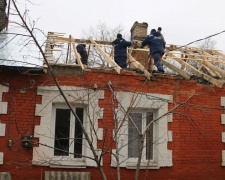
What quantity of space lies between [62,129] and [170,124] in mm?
2844

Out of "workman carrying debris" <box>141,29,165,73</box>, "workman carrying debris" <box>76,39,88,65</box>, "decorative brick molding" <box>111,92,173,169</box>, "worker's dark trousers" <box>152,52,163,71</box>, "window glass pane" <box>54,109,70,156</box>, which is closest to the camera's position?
"window glass pane" <box>54,109,70,156</box>

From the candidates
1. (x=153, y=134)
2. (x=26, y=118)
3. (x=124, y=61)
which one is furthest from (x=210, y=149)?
(x=26, y=118)

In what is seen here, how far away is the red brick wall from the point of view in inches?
284

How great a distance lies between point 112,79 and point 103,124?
3.95ft

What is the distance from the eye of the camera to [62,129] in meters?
7.89

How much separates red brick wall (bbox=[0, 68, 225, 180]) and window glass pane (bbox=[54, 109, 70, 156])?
62 cm

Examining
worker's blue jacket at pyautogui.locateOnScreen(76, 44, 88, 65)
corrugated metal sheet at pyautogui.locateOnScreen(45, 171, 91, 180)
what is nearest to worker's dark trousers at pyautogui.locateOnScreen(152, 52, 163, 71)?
worker's blue jacket at pyautogui.locateOnScreen(76, 44, 88, 65)

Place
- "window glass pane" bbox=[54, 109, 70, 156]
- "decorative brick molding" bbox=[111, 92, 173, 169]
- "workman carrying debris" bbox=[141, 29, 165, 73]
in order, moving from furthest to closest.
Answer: "workman carrying debris" bbox=[141, 29, 165, 73] < "decorative brick molding" bbox=[111, 92, 173, 169] < "window glass pane" bbox=[54, 109, 70, 156]

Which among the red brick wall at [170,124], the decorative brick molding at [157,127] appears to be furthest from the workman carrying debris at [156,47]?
the decorative brick molding at [157,127]

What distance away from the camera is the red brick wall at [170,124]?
721 centimetres

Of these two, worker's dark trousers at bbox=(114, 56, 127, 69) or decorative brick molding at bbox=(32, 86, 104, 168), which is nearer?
decorative brick molding at bbox=(32, 86, 104, 168)

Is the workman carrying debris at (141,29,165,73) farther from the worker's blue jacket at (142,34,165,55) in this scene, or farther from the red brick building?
the red brick building

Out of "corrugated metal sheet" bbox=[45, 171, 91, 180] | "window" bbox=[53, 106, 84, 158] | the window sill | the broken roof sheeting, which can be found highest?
the broken roof sheeting

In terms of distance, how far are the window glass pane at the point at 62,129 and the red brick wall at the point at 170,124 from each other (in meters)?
0.62
